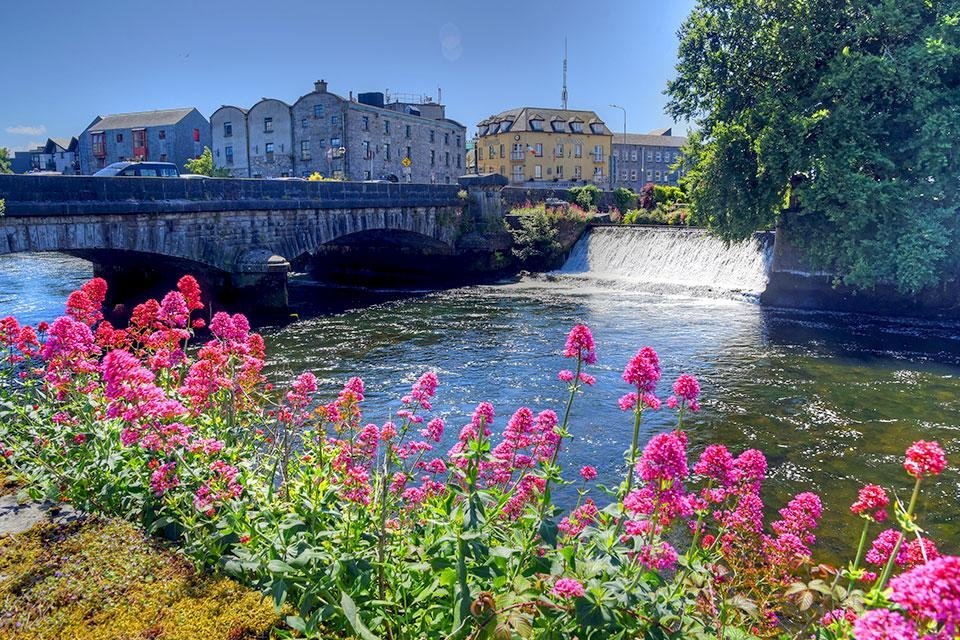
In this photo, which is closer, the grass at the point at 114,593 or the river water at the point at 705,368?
the grass at the point at 114,593

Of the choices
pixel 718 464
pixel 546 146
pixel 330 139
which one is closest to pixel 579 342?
pixel 718 464

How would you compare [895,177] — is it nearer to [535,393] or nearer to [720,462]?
[535,393]

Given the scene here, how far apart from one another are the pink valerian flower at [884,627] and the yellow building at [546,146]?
2746 inches

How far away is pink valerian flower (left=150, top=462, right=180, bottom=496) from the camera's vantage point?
4.10m

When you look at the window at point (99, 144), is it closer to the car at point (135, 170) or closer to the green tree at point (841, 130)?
the car at point (135, 170)

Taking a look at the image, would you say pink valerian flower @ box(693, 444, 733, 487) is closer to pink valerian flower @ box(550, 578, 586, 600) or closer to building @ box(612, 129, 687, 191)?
pink valerian flower @ box(550, 578, 586, 600)

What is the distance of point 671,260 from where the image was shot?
30.4 meters

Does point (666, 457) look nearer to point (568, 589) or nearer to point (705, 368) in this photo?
point (568, 589)

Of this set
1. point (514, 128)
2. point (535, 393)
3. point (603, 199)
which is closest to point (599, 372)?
point (535, 393)

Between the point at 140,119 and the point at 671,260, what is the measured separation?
6136 centimetres

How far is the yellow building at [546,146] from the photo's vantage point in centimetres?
7169

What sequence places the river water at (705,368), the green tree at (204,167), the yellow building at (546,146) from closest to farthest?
1. the river water at (705,368)
2. the green tree at (204,167)
3. the yellow building at (546,146)

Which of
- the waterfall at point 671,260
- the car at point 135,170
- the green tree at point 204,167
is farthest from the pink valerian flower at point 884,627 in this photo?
the green tree at point 204,167

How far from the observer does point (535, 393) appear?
14.2 metres
